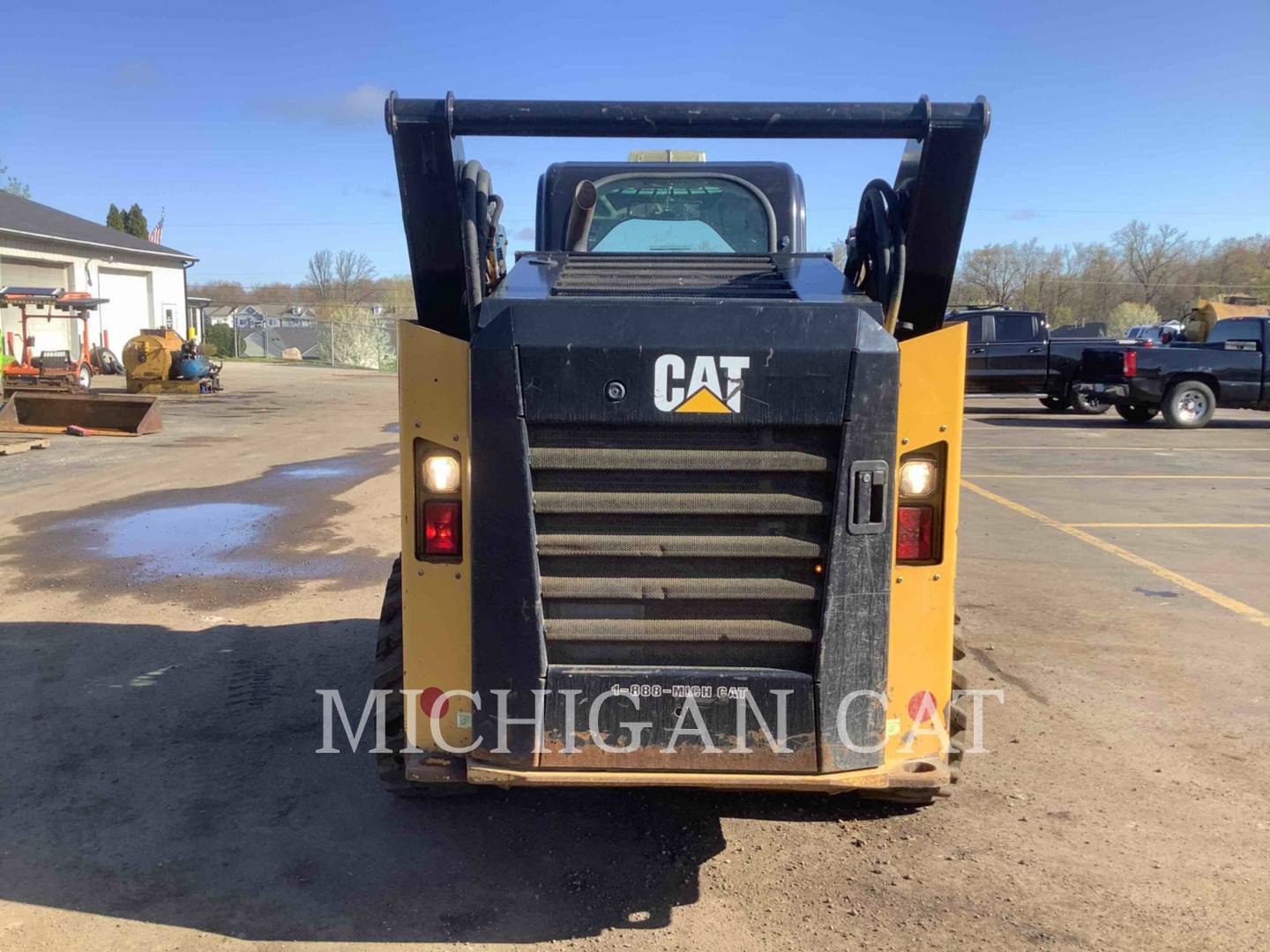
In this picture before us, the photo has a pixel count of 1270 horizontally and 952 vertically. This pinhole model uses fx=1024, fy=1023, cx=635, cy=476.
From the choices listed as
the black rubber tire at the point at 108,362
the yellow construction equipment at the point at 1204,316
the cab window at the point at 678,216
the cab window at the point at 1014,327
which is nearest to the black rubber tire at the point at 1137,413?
the cab window at the point at 1014,327

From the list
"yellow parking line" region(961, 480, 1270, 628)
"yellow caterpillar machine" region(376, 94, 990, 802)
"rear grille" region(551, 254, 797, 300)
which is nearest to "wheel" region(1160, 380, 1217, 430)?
"yellow parking line" region(961, 480, 1270, 628)

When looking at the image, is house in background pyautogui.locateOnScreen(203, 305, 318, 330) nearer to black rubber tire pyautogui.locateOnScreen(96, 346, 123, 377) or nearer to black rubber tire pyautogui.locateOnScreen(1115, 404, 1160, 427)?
black rubber tire pyautogui.locateOnScreen(96, 346, 123, 377)

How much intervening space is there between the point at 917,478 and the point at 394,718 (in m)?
1.85

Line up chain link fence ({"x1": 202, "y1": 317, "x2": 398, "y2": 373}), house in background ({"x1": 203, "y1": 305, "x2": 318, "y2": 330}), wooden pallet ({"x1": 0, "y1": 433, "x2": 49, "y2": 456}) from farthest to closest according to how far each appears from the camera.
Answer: house in background ({"x1": 203, "y1": 305, "x2": 318, "y2": 330}) < chain link fence ({"x1": 202, "y1": 317, "x2": 398, "y2": 373}) < wooden pallet ({"x1": 0, "y1": 433, "x2": 49, "y2": 456})

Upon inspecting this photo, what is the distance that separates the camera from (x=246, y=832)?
3.62 m

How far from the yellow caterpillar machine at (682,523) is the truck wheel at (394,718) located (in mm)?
279

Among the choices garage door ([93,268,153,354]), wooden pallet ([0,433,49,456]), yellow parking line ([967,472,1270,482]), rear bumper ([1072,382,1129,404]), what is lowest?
yellow parking line ([967,472,1270,482])

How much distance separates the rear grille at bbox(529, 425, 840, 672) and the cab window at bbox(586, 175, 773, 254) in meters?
2.71

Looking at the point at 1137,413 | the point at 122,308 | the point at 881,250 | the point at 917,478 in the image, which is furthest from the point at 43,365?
the point at 917,478

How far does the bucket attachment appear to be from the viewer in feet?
54.5

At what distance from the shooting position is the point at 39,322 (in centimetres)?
2961

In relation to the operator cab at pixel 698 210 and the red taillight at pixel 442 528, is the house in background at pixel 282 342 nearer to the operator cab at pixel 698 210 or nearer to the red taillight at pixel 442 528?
the operator cab at pixel 698 210

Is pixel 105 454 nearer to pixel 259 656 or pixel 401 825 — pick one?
pixel 259 656

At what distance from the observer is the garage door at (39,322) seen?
1129 inches
